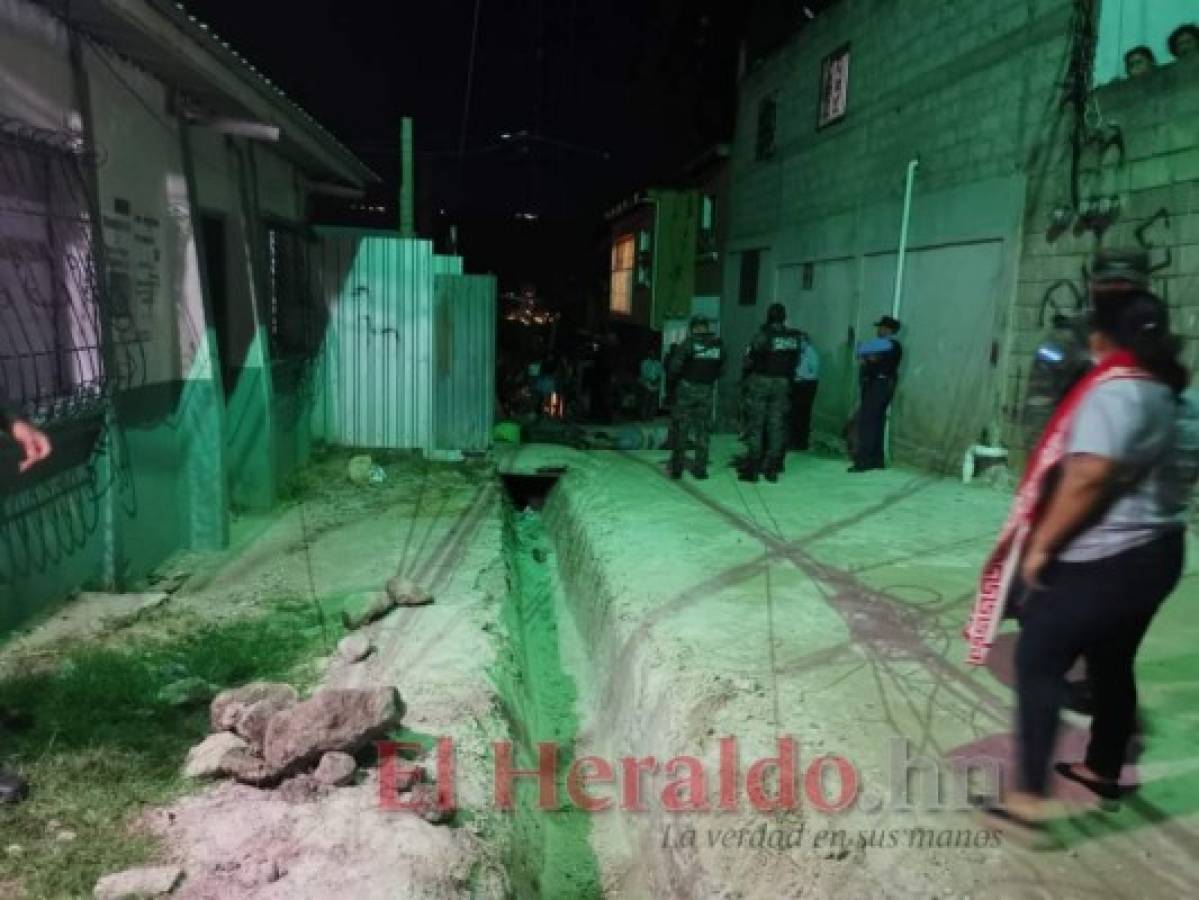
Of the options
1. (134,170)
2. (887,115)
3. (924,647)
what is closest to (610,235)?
(887,115)

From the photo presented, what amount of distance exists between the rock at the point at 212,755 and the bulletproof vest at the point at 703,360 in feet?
18.8

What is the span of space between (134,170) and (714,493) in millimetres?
5079

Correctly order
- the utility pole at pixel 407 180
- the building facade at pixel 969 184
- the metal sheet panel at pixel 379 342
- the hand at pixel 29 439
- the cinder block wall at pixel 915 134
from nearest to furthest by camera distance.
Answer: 1. the hand at pixel 29 439
2. the building facade at pixel 969 184
3. the cinder block wall at pixel 915 134
4. the metal sheet panel at pixel 379 342
5. the utility pole at pixel 407 180

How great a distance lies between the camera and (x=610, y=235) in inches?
1175

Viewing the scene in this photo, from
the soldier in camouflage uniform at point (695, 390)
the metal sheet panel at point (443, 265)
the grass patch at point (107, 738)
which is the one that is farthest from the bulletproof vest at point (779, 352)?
the grass patch at point (107, 738)

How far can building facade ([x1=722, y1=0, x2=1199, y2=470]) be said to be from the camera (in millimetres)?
6797

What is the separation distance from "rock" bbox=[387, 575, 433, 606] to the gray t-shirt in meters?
3.77

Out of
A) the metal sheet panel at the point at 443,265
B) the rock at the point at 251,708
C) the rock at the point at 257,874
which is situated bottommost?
the rock at the point at 257,874

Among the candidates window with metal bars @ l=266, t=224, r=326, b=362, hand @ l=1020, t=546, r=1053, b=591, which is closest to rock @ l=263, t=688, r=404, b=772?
hand @ l=1020, t=546, r=1053, b=591

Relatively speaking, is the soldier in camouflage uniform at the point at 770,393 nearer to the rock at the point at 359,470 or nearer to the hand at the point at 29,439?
the rock at the point at 359,470

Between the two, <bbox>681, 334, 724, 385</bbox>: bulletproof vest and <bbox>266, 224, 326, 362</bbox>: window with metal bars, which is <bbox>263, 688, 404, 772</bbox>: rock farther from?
<bbox>266, 224, 326, 362</bbox>: window with metal bars

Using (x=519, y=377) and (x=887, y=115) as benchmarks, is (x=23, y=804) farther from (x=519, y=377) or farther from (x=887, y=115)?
(x=519, y=377)

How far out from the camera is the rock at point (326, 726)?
128 inches

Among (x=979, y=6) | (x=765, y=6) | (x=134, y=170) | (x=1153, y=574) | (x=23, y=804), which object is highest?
(x=765, y=6)
